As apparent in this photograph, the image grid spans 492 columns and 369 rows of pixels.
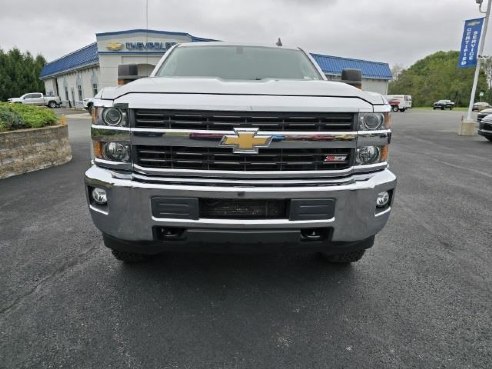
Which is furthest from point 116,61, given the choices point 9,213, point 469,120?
point 9,213

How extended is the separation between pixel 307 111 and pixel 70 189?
4.64 metres

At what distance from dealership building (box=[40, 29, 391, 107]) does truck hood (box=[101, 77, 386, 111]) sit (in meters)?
13.2

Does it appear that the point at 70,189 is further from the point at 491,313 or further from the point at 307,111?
the point at 491,313

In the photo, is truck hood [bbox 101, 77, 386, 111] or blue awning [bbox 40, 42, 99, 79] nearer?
truck hood [bbox 101, 77, 386, 111]

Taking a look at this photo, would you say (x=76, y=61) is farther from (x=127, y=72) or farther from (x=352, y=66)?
(x=127, y=72)

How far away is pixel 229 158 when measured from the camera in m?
2.27

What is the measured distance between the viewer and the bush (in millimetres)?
6666

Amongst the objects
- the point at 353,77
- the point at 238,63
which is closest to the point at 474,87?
the point at 353,77

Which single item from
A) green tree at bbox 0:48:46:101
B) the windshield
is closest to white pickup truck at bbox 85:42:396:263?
the windshield

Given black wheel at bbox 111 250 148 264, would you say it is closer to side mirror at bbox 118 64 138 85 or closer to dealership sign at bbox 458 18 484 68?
side mirror at bbox 118 64 138 85

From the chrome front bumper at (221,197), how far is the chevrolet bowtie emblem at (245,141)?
0.24 metres

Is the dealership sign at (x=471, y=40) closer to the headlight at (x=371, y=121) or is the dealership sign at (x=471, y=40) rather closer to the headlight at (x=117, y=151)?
the headlight at (x=371, y=121)

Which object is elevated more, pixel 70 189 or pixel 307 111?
pixel 307 111

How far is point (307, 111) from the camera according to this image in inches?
87.0
